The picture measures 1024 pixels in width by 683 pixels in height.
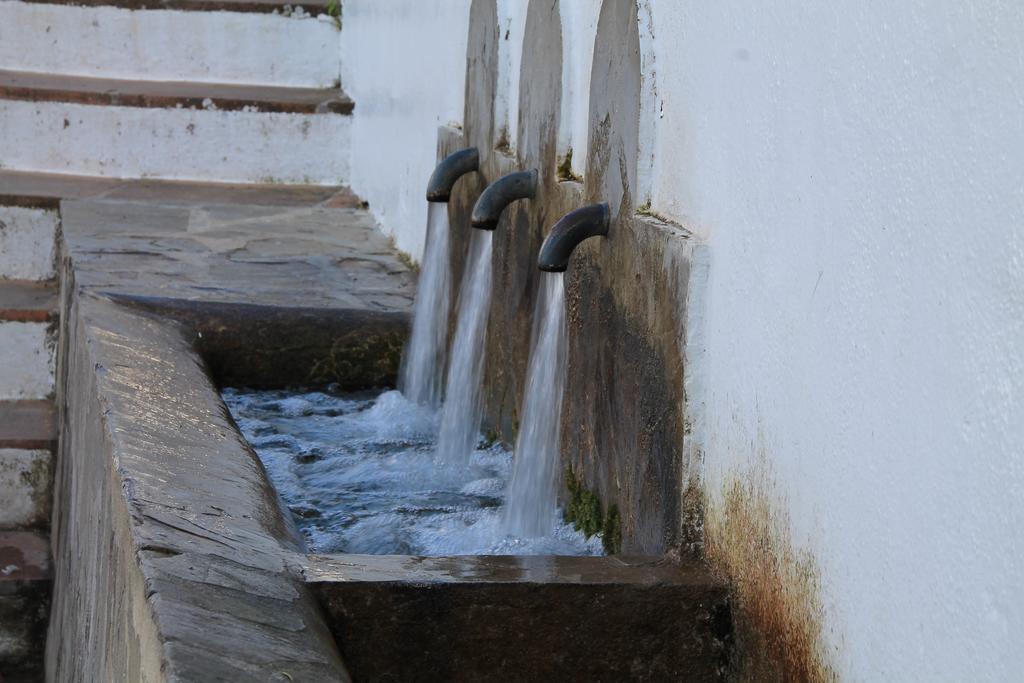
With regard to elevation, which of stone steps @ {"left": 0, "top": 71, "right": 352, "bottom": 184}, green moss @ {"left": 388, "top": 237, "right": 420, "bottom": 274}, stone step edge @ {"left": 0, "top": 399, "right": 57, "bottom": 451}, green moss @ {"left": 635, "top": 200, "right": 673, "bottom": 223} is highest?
green moss @ {"left": 635, "top": 200, "right": 673, "bottom": 223}

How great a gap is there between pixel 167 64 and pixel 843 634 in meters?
6.39

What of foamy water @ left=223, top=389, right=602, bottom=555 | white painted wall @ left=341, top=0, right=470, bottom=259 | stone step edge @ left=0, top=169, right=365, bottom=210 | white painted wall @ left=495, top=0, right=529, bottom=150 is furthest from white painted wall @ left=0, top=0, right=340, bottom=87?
white painted wall @ left=495, top=0, right=529, bottom=150

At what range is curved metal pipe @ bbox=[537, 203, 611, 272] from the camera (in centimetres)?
245

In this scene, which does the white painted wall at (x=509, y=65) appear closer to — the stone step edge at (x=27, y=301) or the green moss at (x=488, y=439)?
the green moss at (x=488, y=439)

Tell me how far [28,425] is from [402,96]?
1.86 metres

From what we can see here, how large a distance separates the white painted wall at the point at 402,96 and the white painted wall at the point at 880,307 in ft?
7.57

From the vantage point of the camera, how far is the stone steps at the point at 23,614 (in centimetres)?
429

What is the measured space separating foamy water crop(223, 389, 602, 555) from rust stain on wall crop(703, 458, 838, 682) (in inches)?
21.1

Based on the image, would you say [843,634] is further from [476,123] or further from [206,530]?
[476,123]

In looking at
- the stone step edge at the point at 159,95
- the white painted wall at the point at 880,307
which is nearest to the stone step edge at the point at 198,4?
the stone step edge at the point at 159,95

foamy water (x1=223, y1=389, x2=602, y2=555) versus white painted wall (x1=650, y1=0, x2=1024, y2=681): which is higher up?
white painted wall (x1=650, y1=0, x2=1024, y2=681)

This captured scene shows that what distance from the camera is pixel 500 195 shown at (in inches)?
121

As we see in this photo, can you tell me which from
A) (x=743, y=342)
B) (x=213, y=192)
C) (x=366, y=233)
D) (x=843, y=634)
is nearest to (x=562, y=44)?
(x=743, y=342)

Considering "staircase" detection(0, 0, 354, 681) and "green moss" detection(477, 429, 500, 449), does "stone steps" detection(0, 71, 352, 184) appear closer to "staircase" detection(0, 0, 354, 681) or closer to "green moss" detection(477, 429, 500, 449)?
"staircase" detection(0, 0, 354, 681)
